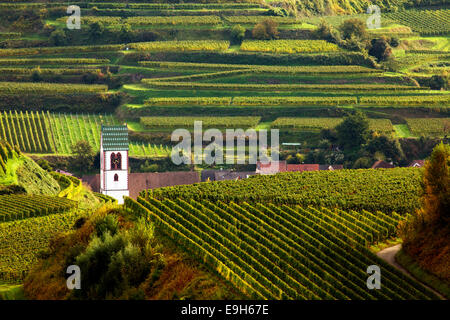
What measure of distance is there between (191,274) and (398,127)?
61420 millimetres

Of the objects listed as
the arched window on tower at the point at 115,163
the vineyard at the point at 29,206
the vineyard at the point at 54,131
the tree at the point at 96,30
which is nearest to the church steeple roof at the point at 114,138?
the arched window on tower at the point at 115,163

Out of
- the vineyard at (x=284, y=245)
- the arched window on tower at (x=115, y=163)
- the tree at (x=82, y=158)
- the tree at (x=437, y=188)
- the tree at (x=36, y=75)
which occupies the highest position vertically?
the tree at (x=437, y=188)

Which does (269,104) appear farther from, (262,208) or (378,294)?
(378,294)

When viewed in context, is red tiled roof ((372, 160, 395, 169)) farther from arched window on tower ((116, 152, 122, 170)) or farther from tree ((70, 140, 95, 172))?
tree ((70, 140, 95, 172))

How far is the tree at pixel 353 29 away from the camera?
125 m

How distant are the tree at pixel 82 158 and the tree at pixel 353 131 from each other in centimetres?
2277

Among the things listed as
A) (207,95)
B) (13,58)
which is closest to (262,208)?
(207,95)

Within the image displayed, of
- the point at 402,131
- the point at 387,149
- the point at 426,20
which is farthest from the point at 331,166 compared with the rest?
the point at 426,20

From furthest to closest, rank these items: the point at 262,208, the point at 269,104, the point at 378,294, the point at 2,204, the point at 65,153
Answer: the point at 269,104 < the point at 65,153 < the point at 2,204 < the point at 262,208 < the point at 378,294

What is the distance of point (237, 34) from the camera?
12381 centimetres

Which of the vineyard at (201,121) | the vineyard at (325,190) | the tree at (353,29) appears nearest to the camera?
the vineyard at (325,190)

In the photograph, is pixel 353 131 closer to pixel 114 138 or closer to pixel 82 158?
pixel 114 138

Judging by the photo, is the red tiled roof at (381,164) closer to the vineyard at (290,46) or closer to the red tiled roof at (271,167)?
the red tiled roof at (271,167)

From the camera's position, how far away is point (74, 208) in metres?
65.0
